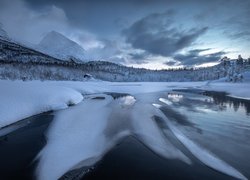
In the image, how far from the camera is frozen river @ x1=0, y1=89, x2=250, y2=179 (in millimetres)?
7219

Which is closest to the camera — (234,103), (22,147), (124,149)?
(124,149)

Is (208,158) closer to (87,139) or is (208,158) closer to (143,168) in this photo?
(143,168)

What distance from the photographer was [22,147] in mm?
9727

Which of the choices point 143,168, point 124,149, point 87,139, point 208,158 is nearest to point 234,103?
point 208,158

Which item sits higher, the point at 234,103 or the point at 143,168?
the point at 143,168

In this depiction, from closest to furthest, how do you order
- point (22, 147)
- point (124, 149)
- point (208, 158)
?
point (208, 158) → point (124, 149) → point (22, 147)

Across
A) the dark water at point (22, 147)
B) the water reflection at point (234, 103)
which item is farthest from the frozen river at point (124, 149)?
the water reflection at point (234, 103)

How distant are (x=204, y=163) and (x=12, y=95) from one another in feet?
49.6

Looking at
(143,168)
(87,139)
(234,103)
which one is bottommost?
(234,103)

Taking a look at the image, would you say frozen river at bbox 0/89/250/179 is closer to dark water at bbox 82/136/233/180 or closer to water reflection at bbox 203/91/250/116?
dark water at bbox 82/136/233/180

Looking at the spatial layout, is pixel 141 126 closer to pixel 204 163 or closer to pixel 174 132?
pixel 174 132

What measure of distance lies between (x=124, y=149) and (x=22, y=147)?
5.05m

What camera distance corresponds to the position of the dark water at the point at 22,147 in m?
7.21

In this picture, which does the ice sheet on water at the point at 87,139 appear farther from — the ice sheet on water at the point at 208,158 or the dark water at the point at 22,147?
the ice sheet on water at the point at 208,158
